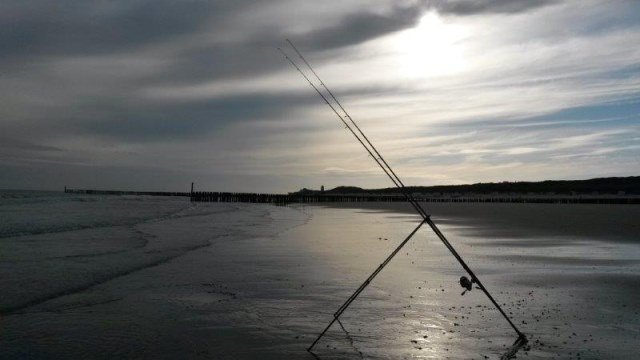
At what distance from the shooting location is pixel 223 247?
747 inches

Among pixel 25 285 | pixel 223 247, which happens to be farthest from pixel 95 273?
pixel 223 247

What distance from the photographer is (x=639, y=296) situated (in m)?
10.1

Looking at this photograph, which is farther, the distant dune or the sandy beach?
the distant dune

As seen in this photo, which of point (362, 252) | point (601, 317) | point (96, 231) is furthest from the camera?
point (96, 231)

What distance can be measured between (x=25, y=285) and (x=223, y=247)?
8.24 m

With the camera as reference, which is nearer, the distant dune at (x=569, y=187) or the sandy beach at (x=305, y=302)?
the sandy beach at (x=305, y=302)

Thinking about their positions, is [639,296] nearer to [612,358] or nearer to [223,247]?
[612,358]

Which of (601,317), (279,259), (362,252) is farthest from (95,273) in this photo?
(601,317)

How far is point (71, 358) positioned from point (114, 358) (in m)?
0.52

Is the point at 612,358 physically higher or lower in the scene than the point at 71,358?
higher

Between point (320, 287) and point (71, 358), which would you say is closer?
point (71, 358)

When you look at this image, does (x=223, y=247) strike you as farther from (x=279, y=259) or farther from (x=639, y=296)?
(x=639, y=296)

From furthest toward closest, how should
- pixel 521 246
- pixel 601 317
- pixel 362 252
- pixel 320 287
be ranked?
pixel 521 246, pixel 362 252, pixel 320 287, pixel 601 317

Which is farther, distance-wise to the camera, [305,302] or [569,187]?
[569,187]
